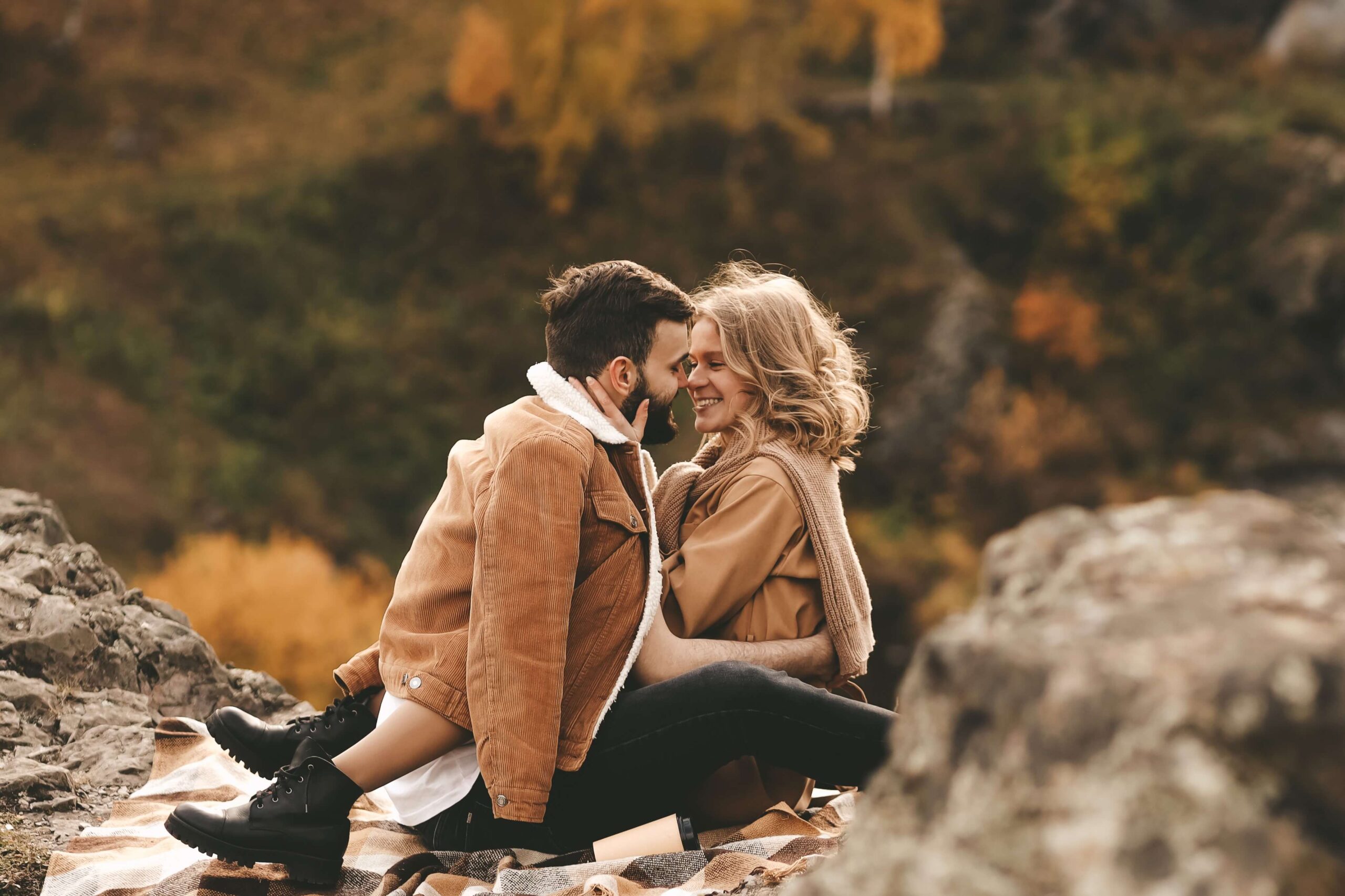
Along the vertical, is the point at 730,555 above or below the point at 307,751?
above

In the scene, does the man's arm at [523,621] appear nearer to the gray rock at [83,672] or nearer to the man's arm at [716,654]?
the man's arm at [716,654]

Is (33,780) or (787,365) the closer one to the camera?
(787,365)

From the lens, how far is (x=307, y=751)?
10.5ft

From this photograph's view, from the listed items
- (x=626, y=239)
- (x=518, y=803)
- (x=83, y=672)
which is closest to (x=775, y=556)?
(x=518, y=803)

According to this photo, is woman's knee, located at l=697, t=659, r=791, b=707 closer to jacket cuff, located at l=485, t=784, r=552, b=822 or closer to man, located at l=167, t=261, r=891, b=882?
man, located at l=167, t=261, r=891, b=882

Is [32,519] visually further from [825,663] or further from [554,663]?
[825,663]

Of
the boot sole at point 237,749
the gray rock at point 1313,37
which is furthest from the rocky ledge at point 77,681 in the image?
the gray rock at point 1313,37

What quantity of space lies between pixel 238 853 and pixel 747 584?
1.47 metres

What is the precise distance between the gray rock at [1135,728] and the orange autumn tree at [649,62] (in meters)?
19.2

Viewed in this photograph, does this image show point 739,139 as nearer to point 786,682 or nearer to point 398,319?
point 398,319

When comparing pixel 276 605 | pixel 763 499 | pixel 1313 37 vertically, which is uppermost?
pixel 1313 37

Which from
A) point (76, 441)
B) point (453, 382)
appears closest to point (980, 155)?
point (453, 382)

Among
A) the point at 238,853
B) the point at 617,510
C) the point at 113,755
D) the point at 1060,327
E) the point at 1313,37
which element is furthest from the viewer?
the point at 1313,37

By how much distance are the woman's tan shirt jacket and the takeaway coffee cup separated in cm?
19
